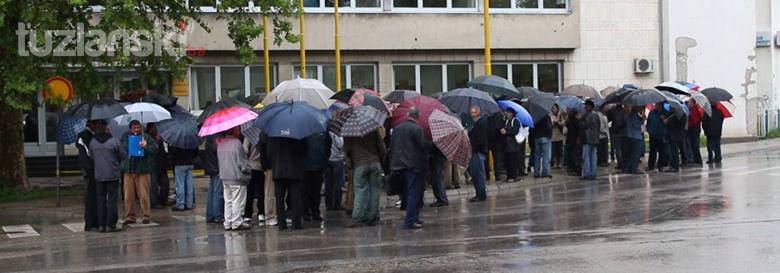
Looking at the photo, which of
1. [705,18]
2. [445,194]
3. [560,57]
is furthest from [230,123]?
[705,18]

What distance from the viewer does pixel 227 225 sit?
15.6m

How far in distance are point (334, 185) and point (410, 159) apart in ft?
11.7

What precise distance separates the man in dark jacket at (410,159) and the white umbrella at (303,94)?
3.36m

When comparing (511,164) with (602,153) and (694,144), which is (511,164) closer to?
(602,153)

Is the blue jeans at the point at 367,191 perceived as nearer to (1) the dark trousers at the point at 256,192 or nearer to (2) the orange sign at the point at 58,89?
(1) the dark trousers at the point at 256,192

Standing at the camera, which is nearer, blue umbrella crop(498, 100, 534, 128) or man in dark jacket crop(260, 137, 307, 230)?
man in dark jacket crop(260, 137, 307, 230)

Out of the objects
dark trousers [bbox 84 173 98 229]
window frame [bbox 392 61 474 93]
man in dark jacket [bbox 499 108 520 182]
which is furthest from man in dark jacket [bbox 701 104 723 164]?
dark trousers [bbox 84 173 98 229]

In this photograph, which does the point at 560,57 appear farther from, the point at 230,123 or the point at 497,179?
the point at 230,123

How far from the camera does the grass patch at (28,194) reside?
2108cm

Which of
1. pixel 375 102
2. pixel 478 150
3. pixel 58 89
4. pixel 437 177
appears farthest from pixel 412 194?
pixel 58 89

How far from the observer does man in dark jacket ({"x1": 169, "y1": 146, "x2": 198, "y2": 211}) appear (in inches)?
730

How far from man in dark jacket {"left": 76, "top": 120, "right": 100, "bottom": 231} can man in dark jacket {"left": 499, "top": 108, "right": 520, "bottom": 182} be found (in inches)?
325

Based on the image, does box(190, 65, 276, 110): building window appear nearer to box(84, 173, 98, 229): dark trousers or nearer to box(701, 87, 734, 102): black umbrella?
box(701, 87, 734, 102): black umbrella

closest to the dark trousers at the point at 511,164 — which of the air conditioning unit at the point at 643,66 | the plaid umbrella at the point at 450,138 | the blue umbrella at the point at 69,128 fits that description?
the plaid umbrella at the point at 450,138
